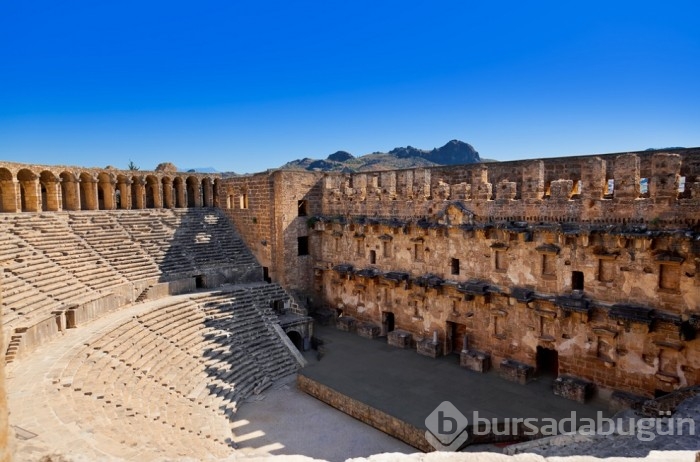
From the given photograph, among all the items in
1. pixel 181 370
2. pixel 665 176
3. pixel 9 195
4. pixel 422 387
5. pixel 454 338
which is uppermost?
pixel 9 195

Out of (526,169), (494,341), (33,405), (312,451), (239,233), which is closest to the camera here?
(33,405)

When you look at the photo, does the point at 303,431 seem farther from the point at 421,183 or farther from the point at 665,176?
the point at 665,176

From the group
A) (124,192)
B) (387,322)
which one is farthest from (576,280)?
(124,192)

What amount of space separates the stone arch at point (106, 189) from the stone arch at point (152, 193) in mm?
1866

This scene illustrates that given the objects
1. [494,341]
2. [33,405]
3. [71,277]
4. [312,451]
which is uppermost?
[71,277]

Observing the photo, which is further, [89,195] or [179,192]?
[179,192]

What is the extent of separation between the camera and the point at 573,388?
13.7 metres

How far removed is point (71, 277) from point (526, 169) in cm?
1615

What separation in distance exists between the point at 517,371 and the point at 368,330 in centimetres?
685

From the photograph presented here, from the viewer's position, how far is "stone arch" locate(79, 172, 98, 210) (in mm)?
22000

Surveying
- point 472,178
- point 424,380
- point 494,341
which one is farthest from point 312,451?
point 472,178

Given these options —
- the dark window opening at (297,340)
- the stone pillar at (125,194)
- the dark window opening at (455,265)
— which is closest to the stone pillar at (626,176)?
the dark window opening at (455,265)

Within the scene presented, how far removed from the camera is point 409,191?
19.2m

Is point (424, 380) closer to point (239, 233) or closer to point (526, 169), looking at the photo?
point (526, 169)
